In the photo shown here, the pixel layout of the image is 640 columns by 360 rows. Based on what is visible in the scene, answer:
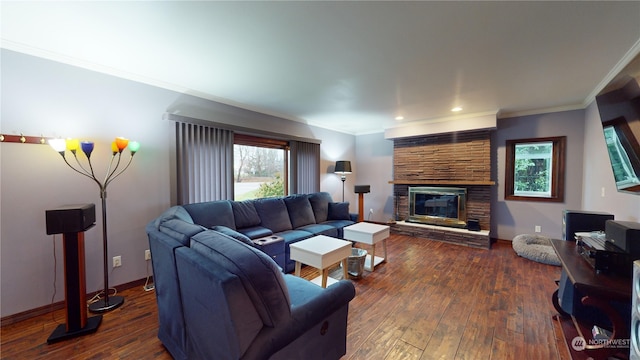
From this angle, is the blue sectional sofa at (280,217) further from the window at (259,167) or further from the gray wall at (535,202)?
the gray wall at (535,202)

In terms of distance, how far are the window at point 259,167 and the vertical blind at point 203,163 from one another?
0.36 meters

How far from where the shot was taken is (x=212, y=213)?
10.1 ft

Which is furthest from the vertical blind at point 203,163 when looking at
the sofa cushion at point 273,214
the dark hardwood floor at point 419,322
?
the dark hardwood floor at point 419,322

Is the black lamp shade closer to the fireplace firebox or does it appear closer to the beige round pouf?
the fireplace firebox

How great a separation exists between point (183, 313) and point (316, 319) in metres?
0.84

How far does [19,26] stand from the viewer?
5.93 ft

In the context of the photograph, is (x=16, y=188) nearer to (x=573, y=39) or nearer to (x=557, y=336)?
(x=557, y=336)

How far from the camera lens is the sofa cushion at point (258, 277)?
1.12m

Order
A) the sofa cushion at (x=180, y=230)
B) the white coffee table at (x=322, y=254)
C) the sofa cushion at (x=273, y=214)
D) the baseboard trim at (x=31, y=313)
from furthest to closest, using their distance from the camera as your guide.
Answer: the sofa cushion at (x=273, y=214)
the white coffee table at (x=322, y=254)
the baseboard trim at (x=31, y=313)
the sofa cushion at (x=180, y=230)

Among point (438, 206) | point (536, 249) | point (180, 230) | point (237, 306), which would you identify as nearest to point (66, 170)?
point (180, 230)

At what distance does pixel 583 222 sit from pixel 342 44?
2.88 meters

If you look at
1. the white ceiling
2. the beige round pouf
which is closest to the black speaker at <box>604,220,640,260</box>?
the white ceiling

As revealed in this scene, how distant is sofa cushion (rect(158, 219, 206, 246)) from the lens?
1491mm

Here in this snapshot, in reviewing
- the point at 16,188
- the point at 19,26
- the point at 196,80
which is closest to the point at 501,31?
the point at 196,80
